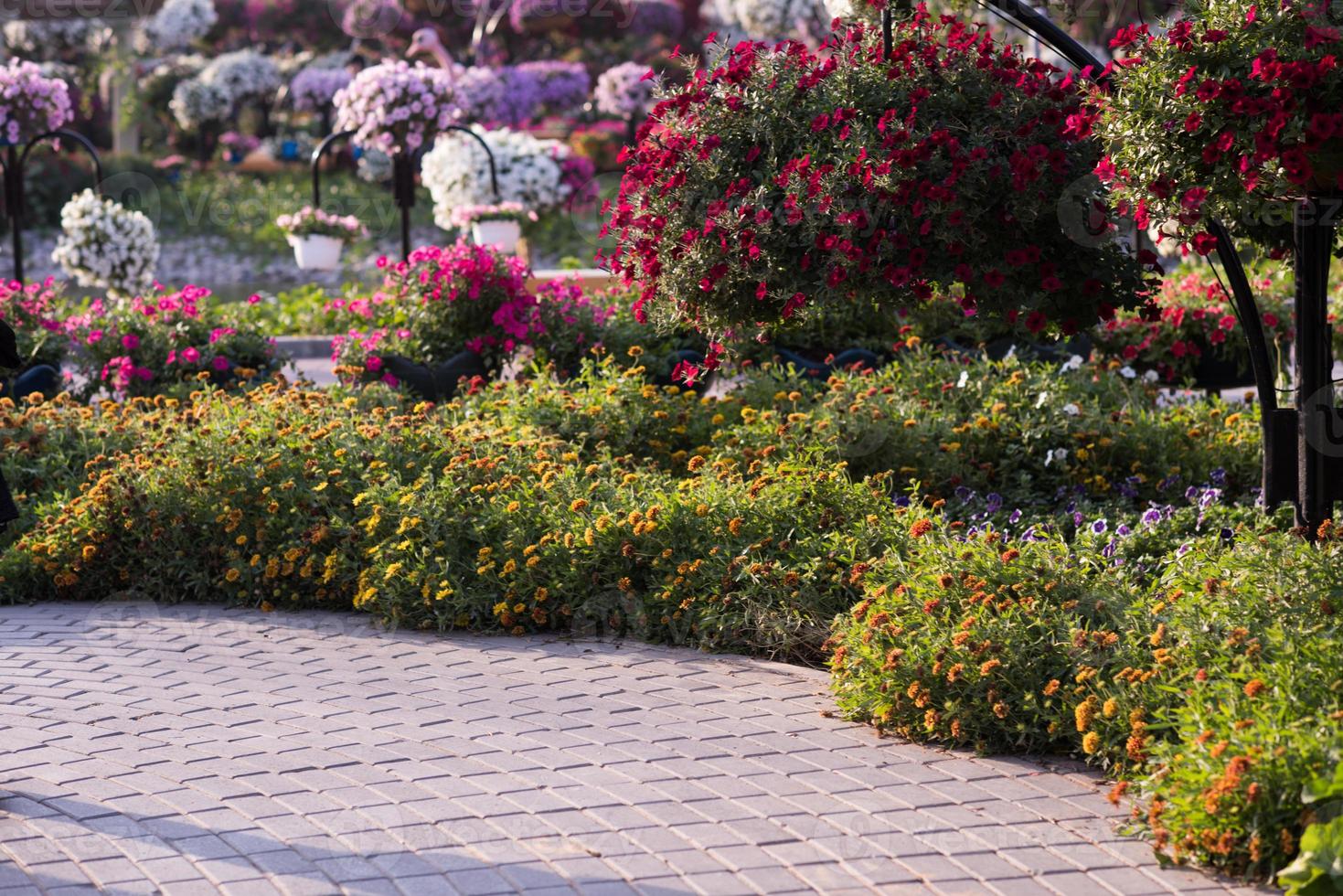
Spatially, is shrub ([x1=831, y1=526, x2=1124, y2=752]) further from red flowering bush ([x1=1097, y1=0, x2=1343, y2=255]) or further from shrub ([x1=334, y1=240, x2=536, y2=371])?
shrub ([x1=334, y1=240, x2=536, y2=371])

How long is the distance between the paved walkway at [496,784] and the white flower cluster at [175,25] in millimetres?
28517

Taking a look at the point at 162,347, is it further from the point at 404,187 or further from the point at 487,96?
the point at 487,96

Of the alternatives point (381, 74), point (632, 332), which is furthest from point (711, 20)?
point (632, 332)

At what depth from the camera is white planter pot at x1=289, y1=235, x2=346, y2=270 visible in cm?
1195

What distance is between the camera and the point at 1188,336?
331 inches

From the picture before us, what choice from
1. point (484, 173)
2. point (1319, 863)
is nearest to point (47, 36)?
point (484, 173)

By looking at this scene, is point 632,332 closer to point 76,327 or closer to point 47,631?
point 76,327

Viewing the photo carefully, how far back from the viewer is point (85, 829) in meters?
3.54

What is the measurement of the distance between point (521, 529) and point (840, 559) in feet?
3.67

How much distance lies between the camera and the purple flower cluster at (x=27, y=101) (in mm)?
11953

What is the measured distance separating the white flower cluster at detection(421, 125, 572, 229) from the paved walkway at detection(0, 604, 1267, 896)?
867cm

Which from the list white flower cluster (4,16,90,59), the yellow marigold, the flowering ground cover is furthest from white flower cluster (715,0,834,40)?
the yellow marigold

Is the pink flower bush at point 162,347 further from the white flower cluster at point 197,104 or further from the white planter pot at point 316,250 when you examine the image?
the white flower cluster at point 197,104

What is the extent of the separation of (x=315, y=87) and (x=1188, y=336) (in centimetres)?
2115
